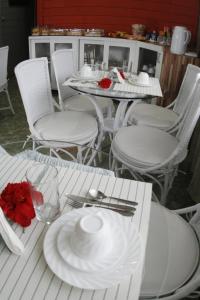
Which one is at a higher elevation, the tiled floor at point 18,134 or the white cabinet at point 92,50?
the white cabinet at point 92,50

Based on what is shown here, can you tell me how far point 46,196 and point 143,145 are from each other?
3.59ft

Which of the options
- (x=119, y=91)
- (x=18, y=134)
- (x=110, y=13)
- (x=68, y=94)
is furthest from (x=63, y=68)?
(x=110, y=13)

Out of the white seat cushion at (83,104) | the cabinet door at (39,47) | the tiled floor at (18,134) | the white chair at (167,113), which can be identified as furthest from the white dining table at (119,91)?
the cabinet door at (39,47)

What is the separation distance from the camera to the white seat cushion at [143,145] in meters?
1.73

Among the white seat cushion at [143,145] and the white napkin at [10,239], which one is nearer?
the white napkin at [10,239]

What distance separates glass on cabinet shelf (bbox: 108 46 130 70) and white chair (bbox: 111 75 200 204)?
6.20ft

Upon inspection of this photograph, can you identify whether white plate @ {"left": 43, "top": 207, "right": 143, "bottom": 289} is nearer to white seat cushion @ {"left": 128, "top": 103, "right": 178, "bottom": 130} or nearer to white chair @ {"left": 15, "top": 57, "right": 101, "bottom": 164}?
white chair @ {"left": 15, "top": 57, "right": 101, "bottom": 164}

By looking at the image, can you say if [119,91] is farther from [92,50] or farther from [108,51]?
[92,50]

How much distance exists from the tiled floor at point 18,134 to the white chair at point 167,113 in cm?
47

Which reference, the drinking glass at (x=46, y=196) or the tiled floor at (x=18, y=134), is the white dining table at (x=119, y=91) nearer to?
the tiled floor at (x=18, y=134)

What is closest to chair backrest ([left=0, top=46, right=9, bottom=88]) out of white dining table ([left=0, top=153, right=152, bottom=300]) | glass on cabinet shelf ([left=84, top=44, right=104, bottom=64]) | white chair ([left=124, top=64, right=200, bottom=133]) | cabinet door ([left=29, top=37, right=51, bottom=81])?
cabinet door ([left=29, top=37, right=51, bottom=81])

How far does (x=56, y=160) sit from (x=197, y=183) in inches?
46.5

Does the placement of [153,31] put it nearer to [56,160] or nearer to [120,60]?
[120,60]

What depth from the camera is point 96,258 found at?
26.3 inches
